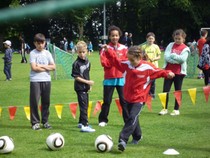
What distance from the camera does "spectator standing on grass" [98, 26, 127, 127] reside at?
7.85 m

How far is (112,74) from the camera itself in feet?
26.5

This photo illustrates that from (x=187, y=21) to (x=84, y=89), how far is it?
2204 inches

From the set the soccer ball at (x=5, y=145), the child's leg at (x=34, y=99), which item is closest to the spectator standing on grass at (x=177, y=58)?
the child's leg at (x=34, y=99)

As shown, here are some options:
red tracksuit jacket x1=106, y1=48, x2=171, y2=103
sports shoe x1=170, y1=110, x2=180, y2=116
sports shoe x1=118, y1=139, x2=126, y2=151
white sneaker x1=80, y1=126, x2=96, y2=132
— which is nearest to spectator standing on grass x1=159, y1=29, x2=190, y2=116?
sports shoe x1=170, y1=110, x2=180, y2=116

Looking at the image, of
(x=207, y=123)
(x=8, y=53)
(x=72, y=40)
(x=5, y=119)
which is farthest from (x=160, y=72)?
(x=72, y=40)

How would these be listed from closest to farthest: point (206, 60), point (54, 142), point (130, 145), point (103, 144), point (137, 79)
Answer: point (103, 144) → point (54, 142) → point (137, 79) → point (130, 145) → point (206, 60)

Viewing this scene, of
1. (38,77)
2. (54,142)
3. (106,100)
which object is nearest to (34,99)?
(38,77)

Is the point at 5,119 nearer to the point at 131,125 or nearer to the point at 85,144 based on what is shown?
the point at 85,144

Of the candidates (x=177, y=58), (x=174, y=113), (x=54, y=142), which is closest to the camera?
(x=54, y=142)

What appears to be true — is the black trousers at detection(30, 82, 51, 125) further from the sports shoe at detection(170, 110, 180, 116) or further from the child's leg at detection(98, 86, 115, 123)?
the sports shoe at detection(170, 110, 180, 116)

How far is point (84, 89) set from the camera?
7.86 metres

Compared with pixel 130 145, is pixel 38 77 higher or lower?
Answer: higher

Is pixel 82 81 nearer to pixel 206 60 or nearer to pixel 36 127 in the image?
pixel 36 127

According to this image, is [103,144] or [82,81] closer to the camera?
[103,144]
